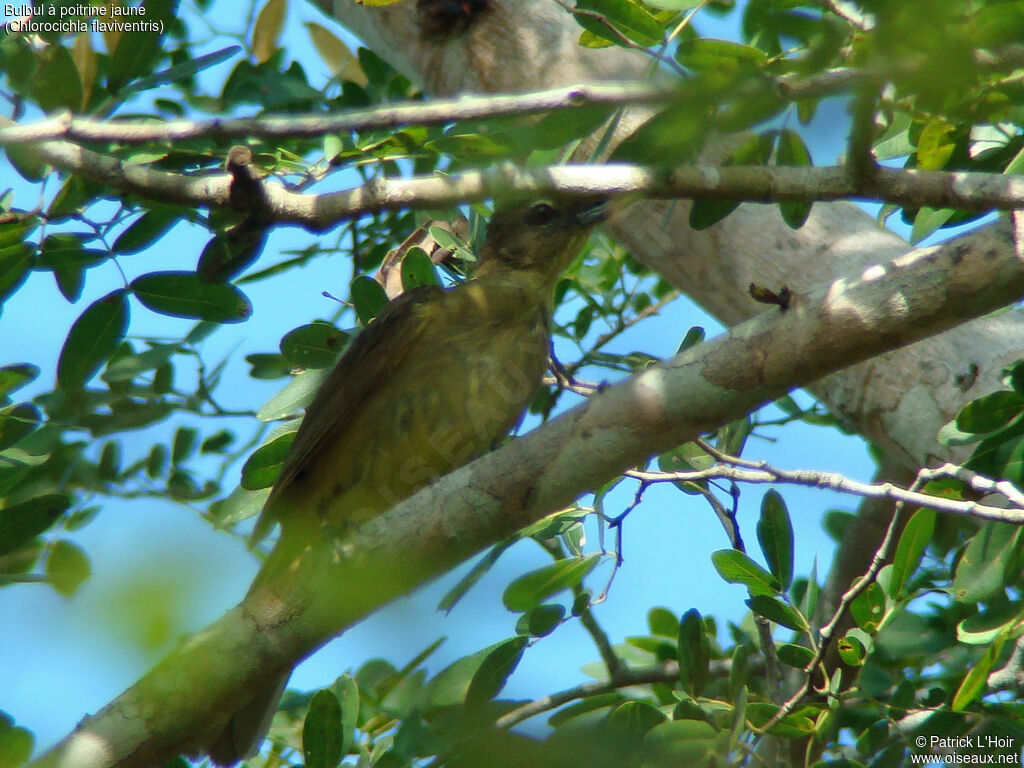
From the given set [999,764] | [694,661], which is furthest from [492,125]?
[999,764]

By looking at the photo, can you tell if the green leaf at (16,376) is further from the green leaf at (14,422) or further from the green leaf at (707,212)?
the green leaf at (707,212)

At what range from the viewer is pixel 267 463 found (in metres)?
3.87

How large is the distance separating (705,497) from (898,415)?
0.79m

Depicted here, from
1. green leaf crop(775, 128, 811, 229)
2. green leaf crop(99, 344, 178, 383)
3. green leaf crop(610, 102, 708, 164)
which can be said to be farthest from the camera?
green leaf crop(99, 344, 178, 383)

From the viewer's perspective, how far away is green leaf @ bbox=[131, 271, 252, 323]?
3396 mm

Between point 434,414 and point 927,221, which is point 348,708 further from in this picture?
point 927,221

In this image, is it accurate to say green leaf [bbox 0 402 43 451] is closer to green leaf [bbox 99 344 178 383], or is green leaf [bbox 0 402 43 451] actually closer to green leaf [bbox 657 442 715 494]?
green leaf [bbox 99 344 178 383]

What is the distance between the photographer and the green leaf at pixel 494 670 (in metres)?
1.96

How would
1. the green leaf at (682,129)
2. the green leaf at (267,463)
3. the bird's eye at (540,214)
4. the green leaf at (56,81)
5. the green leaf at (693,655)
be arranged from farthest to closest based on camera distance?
1. the bird's eye at (540,214)
2. the green leaf at (267,463)
3. the green leaf at (693,655)
4. the green leaf at (56,81)
5. the green leaf at (682,129)

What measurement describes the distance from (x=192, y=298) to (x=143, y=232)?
27 centimetres

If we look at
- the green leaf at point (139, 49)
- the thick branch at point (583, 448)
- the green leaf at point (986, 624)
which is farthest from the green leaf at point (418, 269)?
the green leaf at point (986, 624)

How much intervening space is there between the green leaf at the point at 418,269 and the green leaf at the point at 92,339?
114 cm

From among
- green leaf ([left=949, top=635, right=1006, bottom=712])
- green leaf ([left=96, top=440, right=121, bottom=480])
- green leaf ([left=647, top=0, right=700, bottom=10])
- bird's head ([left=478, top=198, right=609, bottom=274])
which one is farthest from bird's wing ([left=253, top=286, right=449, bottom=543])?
green leaf ([left=949, top=635, right=1006, bottom=712])

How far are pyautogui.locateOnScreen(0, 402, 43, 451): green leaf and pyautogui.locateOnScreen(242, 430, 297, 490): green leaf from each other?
77cm
